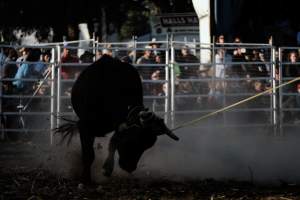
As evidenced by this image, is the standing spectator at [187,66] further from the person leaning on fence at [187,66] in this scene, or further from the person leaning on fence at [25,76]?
the person leaning on fence at [25,76]

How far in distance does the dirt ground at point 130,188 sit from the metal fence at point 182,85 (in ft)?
16.5

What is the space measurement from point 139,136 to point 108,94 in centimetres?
83

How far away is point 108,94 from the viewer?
26.9 feet

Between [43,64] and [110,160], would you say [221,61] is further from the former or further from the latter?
[110,160]

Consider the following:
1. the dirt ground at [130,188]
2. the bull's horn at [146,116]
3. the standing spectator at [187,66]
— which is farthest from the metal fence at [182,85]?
the bull's horn at [146,116]

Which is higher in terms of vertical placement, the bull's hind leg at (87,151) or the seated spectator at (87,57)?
the seated spectator at (87,57)

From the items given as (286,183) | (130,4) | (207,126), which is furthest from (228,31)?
(130,4)

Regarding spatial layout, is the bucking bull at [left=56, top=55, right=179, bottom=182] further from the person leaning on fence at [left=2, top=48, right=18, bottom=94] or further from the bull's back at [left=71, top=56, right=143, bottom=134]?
the person leaning on fence at [left=2, top=48, right=18, bottom=94]

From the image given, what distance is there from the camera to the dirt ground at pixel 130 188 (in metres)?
7.34

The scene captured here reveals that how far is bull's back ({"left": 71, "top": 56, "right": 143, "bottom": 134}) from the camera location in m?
8.10

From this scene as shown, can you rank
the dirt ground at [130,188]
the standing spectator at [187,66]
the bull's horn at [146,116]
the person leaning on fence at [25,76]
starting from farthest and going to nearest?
the standing spectator at [187,66] → the person leaning on fence at [25,76] → the bull's horn at [146,116] → the dirt ground at [130,188]

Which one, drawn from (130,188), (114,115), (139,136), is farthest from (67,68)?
(139,136)

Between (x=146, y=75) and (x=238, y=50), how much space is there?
2020 mm

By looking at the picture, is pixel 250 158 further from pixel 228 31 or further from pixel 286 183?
pixel 228 31
